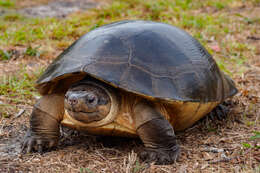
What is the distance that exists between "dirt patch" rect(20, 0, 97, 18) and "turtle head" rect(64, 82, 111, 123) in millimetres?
5923

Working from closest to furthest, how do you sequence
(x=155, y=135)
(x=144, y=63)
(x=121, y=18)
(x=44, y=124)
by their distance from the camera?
1. (x=155, y=135)
2. (x=144, y=63)
3. (x=44, y=124)
4. (x=121, y=18)

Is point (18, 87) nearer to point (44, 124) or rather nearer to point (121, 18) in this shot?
point (44, 124)

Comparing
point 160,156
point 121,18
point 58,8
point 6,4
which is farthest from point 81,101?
point 6,4

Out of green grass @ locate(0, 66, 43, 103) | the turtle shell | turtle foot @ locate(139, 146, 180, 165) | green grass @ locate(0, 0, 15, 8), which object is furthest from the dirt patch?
turtle foot @ locate(139, 146, 180, 165)

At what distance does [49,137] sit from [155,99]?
98 centimetres

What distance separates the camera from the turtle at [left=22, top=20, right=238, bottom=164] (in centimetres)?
261

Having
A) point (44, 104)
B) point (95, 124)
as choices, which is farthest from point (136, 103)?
point (44, 104)

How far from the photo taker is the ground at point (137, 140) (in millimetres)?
2592

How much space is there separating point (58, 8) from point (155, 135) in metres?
7.33

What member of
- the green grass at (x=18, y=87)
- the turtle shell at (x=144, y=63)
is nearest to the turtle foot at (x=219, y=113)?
the turtle shell at (x=144, y=63)

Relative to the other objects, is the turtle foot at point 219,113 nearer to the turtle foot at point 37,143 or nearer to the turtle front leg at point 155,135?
the turtle front leg at point 155,135

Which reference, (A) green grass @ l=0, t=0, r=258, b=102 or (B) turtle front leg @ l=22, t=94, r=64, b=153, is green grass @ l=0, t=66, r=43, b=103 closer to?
(A) green grass @ l=0, t=0, r=258, b=102

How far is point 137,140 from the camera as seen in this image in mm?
3094

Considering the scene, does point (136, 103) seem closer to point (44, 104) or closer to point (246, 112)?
point (44, 104)
